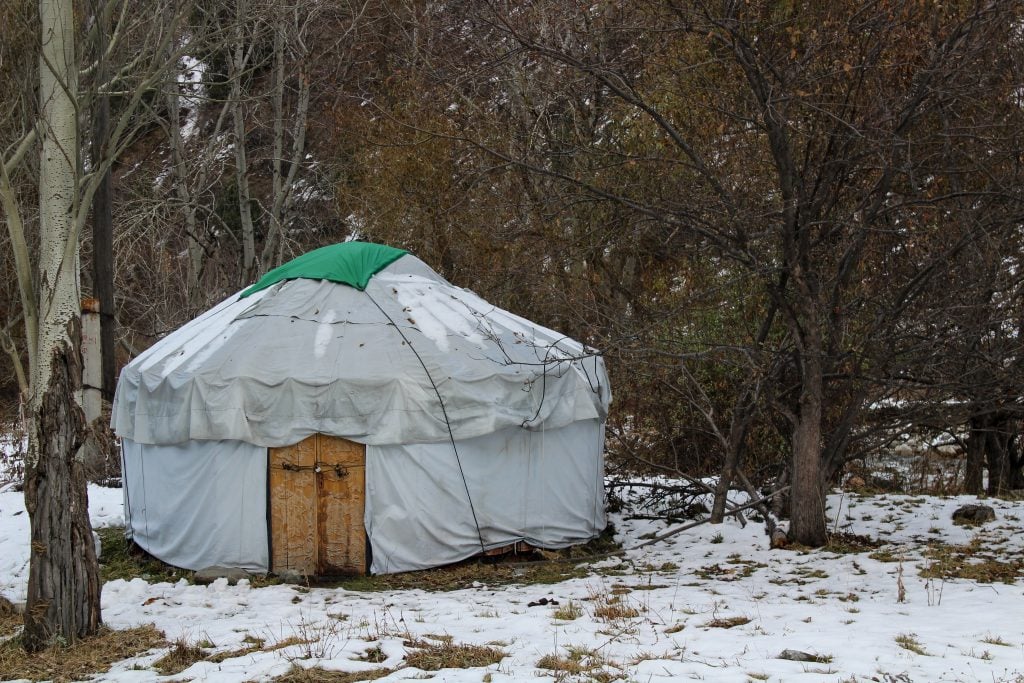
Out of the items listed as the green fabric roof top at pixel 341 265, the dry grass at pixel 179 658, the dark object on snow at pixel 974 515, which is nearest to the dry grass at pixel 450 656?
the dry grass at pixel 179 658

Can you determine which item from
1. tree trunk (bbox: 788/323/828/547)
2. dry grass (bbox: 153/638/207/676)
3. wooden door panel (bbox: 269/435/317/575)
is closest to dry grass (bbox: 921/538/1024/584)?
tree trunk (bbox: 788/323/828/547)

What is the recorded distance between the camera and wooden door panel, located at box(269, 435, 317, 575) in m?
7.96

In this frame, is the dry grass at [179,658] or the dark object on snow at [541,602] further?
the dark object on snow at [541,602]

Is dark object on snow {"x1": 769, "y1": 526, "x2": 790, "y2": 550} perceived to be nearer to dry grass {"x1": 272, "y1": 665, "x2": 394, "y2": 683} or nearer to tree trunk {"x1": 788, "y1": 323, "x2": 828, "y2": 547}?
tree trunk {"x1": 788, "y1": 323, "x2": 828, "y2": 547}

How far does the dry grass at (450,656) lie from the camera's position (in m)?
5.07

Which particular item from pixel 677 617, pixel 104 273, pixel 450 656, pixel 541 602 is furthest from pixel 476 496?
pixel 104 273

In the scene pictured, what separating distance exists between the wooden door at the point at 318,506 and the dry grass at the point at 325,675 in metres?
2.95

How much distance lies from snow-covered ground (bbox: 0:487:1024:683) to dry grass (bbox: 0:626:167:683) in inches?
5.8

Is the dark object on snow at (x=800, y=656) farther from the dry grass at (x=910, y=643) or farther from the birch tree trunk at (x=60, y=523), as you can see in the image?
the birch tree trunk at (x=60, y=523)

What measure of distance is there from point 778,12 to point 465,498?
4.68 m

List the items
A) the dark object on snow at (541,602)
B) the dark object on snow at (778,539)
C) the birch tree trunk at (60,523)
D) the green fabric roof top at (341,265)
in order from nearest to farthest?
the birch tree trunk at (60,523) < the dark object on snow at (541,602) < the dark object on snow at (778,539) < the green fabric roof top at (341,265)

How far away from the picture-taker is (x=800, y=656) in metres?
4.94

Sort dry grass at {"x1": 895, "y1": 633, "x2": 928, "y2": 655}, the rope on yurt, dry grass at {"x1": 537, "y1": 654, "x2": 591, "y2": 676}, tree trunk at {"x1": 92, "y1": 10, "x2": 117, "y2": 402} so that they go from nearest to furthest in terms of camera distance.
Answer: dry grass at {"x1": 537, "y1": 654, "x2": 591, "y2": 676} → dry grass at {"x1": 895, "y1": 633, "x2": 928, "y2": 655} → the rope on yurt → tree trunk at {"x1": 92, "y1": 10, "x2": 117, "y2": 402}

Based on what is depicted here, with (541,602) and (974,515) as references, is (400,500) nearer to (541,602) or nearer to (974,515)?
(541,602)
